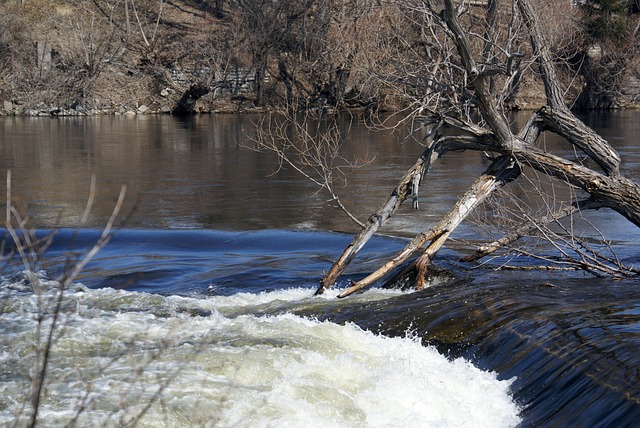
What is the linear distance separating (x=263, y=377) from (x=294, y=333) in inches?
44.9

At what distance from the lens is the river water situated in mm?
5910

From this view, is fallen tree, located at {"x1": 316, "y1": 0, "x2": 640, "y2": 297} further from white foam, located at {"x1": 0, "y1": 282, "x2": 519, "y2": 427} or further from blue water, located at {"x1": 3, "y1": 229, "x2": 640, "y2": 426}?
white foam, located at {"x1": 0, "y1": 282, "x2": 519, "y2": 427}

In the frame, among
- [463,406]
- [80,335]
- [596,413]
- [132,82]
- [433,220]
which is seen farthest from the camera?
[132,82]

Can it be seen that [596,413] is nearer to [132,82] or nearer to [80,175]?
[80,175]

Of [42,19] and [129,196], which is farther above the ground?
[42,19]

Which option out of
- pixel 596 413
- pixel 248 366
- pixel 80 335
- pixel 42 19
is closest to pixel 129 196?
pixel 80 335

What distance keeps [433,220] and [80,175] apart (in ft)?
30.0

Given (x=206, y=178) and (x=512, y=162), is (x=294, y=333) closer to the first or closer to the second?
(x=512, y=162)

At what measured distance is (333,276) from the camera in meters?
9.27

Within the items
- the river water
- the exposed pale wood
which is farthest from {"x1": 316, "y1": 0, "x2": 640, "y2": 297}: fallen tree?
the river water

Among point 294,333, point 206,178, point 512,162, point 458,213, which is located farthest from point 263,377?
point 206,178

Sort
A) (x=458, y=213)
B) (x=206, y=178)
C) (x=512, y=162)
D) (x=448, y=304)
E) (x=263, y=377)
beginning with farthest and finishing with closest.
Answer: (x=206, y=178)
(x=512, y=162)
(x=458, y=213)
(x=448, y=304)
(x=263, y=377)

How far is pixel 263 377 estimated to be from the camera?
6.58m

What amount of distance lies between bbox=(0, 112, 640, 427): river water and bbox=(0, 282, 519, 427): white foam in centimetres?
2
